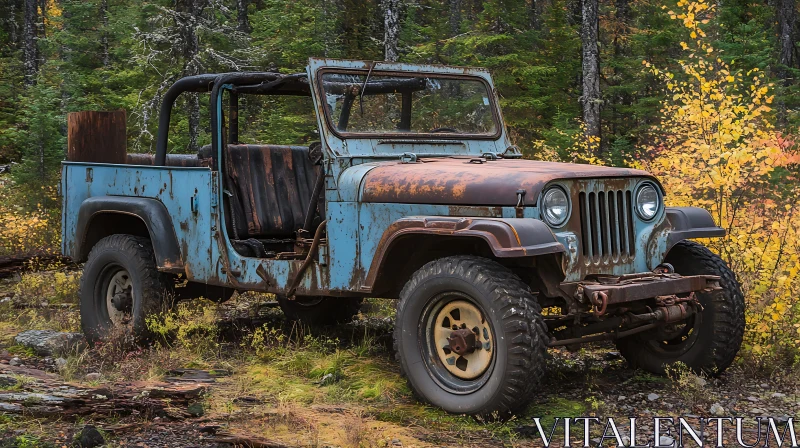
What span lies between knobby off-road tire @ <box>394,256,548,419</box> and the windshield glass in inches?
56.3

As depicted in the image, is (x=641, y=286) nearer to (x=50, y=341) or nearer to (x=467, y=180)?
(x=467, y=180)

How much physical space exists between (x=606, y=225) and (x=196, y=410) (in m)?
2.47

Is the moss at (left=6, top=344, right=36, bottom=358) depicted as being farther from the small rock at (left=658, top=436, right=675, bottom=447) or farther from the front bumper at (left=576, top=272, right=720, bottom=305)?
the small rock at (left=658, top=436, right=675, bottom=447)

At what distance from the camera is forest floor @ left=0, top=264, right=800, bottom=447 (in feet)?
13.9

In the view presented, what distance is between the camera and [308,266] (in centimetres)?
555

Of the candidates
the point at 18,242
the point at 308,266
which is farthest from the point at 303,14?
the point at 308,266

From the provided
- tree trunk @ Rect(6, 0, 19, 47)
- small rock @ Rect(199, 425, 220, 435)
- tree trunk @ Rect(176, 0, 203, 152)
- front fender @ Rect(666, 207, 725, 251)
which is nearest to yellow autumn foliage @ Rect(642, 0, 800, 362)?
front fender @ Rect(666, 207, 725, 251)

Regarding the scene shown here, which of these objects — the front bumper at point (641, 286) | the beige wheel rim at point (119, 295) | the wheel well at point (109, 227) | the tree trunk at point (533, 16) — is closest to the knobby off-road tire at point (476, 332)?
the front bumper at point (641, 286)

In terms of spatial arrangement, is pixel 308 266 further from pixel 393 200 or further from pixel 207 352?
pixel 207 352

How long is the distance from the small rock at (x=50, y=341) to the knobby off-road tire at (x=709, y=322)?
4.17m

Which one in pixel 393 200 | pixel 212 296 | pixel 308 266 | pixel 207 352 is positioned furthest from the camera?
pixel 212 296

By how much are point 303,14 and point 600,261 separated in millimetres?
12935

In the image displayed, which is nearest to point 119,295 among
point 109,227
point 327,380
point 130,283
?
point 130,283

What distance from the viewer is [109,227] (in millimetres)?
6832
